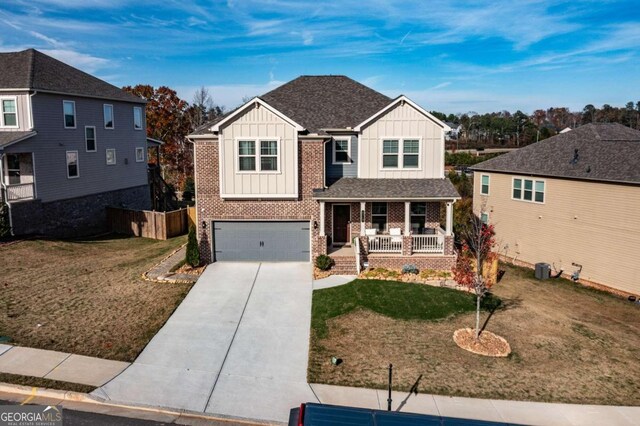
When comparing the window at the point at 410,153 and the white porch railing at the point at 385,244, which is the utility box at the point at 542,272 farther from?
the window at the point at 410,153

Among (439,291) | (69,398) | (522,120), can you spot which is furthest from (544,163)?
(522,120)

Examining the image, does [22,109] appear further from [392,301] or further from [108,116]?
[392,301]

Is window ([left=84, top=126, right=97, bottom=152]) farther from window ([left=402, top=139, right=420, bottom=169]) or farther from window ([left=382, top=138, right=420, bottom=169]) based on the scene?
window ([left=402, top=139, right=420, bottom=169])

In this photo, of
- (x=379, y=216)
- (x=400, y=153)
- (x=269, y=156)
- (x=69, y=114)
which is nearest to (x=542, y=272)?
(x=379, y=216)

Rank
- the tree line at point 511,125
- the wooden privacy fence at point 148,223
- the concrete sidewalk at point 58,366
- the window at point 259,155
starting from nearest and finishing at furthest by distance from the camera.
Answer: the concrete sidewalk at point 58,366 < the window at point 259,155 < the wooden privacy fence at point 148,223 < the tree line at point 511,125

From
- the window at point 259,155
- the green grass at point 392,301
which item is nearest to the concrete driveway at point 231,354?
the green grass at point 392,301

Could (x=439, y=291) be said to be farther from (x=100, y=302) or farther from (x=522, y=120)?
(x=522, y=120)

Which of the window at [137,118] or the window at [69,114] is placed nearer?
the window at [69,114]
